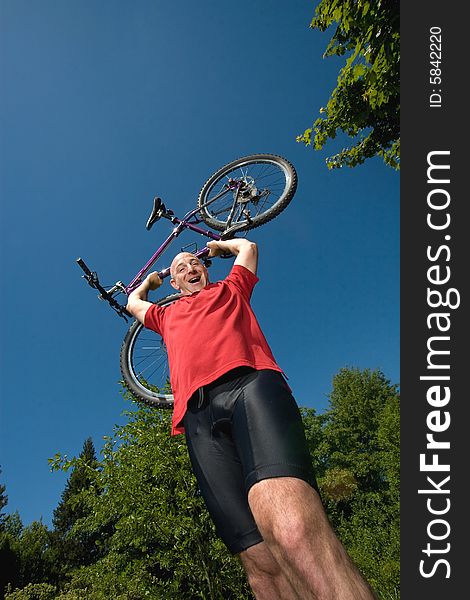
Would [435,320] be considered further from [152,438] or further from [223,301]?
[152,438]

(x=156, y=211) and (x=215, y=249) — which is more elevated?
(x=156, y=211)

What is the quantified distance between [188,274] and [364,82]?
3493 mm

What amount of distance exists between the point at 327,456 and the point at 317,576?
101ft

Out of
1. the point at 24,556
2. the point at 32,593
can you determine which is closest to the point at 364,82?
the point at 32,593

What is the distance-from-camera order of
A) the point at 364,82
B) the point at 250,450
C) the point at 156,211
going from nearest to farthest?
the point at 250,450, the point at 364,82, the point at 156,211

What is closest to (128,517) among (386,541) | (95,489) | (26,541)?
(95,489)

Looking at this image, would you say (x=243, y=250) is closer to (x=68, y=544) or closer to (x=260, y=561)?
(x=260, y=561)

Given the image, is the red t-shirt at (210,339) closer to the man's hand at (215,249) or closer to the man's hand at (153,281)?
the man's hand at (215,249)

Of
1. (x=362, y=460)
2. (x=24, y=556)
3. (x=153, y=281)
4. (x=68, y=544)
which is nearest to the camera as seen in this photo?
(x=153, y=281)

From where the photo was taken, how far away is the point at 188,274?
112 inches

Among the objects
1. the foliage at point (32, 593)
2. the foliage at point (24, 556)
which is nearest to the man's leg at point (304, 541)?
the foliage at point (32, 593)

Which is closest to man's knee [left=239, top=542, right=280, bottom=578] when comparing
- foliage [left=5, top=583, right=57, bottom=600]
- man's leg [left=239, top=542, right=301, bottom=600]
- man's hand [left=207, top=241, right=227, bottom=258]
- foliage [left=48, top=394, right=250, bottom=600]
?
man's leg [left=239, top=542, right=301, bottom=600]

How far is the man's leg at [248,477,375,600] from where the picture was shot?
1235 mm

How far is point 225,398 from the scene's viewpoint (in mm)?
1823
